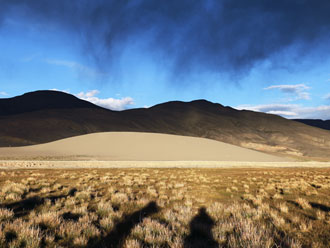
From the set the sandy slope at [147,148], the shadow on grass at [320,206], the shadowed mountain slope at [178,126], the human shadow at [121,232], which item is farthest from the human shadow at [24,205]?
the shadowed mountain slope at [178,126]

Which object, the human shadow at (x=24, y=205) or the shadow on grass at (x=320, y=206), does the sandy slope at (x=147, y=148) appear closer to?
the human shadow at (x=24, y=205)

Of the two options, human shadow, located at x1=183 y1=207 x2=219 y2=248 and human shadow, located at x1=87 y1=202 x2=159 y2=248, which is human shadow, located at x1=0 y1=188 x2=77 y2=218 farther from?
human shadow, located at x1=183 y1=207 x2=219 y2=248

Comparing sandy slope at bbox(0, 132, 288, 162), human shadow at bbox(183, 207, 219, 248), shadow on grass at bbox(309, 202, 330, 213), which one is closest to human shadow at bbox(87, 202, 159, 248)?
human shadow at bbox(183, 207, 219, 248)

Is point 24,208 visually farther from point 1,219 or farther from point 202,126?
point 202,126

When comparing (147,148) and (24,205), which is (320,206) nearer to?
(24,205)

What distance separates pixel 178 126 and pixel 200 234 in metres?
150

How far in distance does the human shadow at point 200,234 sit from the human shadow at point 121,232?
1477mm

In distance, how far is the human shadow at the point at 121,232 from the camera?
Answer: 4820 mm

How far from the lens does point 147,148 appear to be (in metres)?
69.1

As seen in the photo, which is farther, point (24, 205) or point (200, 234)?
point (24, 205)

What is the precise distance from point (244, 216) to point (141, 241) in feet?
12.7

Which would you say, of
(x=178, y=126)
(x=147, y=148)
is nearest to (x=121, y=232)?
(x=147, y=148)

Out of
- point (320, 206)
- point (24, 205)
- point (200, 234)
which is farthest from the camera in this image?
point (320, 206)

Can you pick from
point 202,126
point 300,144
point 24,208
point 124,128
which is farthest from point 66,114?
point 300,144
